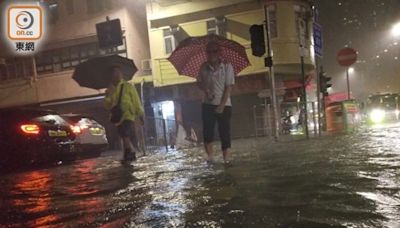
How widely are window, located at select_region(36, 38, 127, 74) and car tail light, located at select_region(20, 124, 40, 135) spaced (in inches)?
610

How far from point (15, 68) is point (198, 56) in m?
21.0

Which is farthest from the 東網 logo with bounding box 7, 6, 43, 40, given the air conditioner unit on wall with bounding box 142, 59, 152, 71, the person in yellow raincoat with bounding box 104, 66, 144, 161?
the air conditioner unit on wall with bounding box 142, 59, 152, 71

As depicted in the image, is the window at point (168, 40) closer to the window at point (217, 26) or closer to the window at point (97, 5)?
the window at point (217, 26)

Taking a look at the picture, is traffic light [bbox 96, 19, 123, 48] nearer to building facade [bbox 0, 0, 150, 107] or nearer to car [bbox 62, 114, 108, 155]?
car [bbox 62, 114, 108, 155]

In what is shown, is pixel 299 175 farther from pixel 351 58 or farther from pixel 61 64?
pixel 61 64

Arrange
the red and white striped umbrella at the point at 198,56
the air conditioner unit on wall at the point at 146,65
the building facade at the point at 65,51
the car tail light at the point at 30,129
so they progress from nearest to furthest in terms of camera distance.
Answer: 1. the red and white striped umbrella at the point at 198,56
2. the car tail light at the point at 30,129
3. the air conditioner unit on wall at the point at 146,65
4. the building facade at the point at 65,51

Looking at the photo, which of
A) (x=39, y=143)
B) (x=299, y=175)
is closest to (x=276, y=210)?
(x=299, y=175)

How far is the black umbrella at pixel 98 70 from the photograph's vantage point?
51.2ft

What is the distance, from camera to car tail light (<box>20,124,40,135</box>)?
35.9 feet

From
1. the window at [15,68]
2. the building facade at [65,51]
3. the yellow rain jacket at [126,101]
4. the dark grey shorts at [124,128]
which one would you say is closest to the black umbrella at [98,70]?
the yellow rain jacket at [126,101]

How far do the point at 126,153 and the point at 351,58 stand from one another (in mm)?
10892

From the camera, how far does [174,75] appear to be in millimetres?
24812

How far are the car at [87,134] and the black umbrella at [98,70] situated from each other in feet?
5.40

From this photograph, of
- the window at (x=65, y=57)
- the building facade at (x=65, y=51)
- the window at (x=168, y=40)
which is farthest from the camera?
the window at (x=65, y=57)
